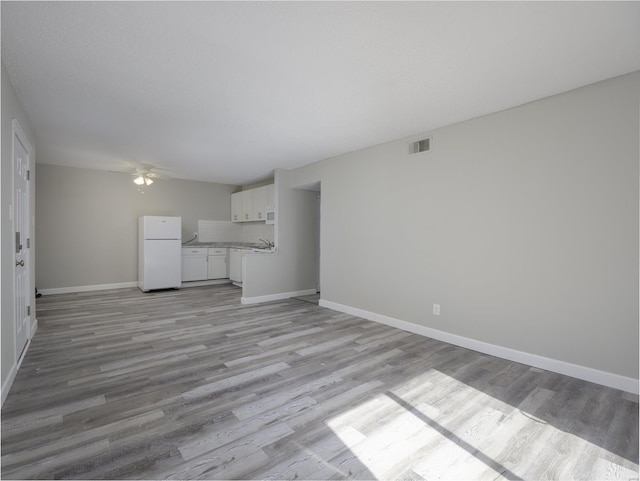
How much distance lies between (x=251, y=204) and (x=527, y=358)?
5.72 metres

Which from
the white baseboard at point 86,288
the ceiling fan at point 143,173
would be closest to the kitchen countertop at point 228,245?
the white baseboard at point 86,288

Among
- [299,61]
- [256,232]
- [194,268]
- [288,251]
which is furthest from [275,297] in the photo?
[299,61]

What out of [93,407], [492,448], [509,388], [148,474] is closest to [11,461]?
[93,407]

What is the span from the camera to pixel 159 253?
20.8 feet

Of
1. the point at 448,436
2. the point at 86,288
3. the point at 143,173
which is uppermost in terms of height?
the point at 143,173

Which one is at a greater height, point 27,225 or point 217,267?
point 27,225

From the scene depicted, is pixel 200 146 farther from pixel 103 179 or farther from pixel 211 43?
pixel 103 179

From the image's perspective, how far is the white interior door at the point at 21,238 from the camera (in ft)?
8.82

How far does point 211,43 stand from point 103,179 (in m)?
5.65

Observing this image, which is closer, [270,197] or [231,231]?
[270,197]

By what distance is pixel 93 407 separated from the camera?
2098 mm

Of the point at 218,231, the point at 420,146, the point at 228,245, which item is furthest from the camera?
the point at 218,231

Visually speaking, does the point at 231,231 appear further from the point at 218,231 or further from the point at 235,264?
the point at 235,264

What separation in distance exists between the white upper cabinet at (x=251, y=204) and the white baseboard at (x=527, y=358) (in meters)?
3.40
